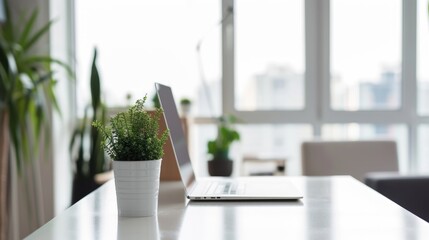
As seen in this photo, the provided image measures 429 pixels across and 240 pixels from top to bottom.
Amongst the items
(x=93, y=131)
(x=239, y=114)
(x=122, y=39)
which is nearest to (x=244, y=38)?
(x=239, y=114)

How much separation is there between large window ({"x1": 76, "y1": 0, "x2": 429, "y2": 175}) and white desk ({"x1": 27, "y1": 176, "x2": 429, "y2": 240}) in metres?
2.54

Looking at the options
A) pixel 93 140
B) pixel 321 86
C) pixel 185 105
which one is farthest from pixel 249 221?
pixel 321 86

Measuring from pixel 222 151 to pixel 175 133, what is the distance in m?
1.93

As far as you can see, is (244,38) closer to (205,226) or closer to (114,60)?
(114,60)

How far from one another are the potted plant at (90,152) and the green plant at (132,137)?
2.22m

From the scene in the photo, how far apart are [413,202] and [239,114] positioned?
184cm

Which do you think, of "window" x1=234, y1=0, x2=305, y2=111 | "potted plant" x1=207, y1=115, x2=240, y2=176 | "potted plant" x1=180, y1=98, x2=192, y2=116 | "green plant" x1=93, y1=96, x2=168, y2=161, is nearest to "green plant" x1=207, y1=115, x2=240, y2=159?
"potted plant" x1=207, y1=115, x2=240, y2=176

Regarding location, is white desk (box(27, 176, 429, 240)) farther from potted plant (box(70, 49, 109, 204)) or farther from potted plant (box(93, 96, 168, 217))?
potted plant (box(70, 49, 109, 204))

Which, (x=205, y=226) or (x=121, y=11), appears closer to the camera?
(x=205, y=226)

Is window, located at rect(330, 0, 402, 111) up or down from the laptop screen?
up

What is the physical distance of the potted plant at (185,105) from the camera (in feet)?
11.6

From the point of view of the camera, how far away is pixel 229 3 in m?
3.75

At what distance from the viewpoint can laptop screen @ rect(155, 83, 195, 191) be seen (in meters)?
1.21

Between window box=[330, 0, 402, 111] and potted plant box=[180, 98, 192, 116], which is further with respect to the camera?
window box=[330, 0, 402, 111]
